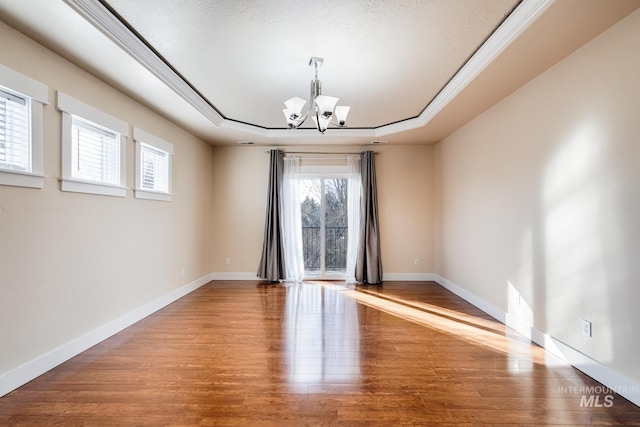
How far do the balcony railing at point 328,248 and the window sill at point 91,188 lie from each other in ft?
10.7

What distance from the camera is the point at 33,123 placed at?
7.50 ft

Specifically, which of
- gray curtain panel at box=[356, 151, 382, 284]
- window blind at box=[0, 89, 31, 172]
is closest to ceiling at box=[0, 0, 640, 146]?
window blind at box=[0, 89, 31, 172]

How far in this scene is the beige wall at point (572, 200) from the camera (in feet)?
6.69

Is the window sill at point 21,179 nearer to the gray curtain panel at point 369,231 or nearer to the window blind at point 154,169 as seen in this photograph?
the window blind at point 154,169

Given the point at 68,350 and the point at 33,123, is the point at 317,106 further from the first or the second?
the point at 68,350

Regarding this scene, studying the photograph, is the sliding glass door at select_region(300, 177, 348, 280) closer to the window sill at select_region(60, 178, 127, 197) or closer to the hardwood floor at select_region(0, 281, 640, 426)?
the hardwood floor at select_region(0, 281, 640, 426)

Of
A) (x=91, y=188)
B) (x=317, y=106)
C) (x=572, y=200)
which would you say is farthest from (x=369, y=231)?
(x=91, y=188)

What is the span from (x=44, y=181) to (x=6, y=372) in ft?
4.45

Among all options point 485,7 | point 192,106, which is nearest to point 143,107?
point 192,106

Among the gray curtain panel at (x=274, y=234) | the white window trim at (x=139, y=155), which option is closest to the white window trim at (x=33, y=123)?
the white window trim at (x=139, y=155)

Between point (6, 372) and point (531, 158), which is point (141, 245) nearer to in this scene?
point (6, 372)

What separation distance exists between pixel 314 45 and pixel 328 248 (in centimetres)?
385

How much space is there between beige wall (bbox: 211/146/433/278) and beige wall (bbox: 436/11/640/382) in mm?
1732

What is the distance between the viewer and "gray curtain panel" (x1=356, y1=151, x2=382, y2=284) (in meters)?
5.52
